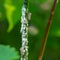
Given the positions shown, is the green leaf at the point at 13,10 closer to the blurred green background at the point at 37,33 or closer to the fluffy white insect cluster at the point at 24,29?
the fluffy white insect cluster at the point at 24,29

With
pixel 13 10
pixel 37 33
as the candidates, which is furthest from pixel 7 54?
pixel 37 33

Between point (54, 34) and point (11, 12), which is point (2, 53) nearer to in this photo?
point (11, 12)

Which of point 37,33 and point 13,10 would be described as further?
point 37,33

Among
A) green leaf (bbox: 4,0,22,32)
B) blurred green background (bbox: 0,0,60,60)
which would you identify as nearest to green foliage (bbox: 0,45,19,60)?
green leaf (bbox: 4,0,22,32)

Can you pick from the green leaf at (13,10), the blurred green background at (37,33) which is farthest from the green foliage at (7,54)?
the blurred green background at (37,33)

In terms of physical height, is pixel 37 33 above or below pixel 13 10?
below

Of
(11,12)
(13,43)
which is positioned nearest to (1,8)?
(11,12)

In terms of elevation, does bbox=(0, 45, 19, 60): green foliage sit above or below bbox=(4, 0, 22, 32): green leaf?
below

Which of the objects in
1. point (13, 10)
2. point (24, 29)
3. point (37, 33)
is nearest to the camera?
point (24, 29)

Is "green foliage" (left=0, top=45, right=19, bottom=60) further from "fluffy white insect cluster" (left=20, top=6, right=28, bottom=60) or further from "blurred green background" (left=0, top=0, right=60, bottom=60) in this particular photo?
"blurred green background" (left=0, top=0, right=60, bottom=60)

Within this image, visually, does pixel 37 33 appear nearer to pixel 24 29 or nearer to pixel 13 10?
pixel 13 10

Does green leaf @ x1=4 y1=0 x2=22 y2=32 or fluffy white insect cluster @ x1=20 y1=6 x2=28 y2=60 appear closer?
fluffy white insect cluster @ x1=20 y1=6 x2=28 y2=60
